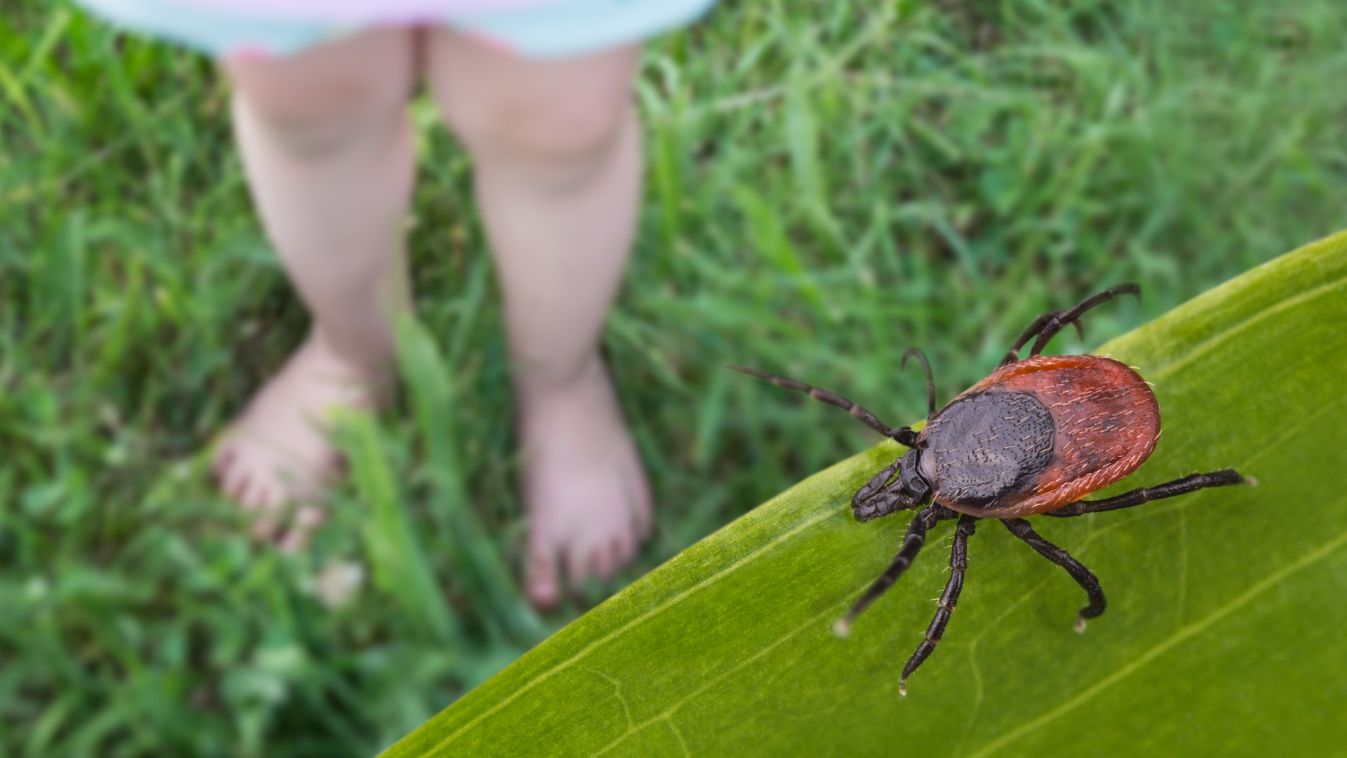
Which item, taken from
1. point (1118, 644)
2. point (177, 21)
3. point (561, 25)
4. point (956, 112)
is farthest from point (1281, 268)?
point (956, 112)

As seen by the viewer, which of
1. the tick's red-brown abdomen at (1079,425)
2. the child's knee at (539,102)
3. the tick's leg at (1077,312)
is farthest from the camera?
the child's knee at (539,102)

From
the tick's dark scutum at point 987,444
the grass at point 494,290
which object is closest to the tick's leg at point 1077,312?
the tick's dark scutum at point 987,444

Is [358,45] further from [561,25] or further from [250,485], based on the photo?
[250,485]

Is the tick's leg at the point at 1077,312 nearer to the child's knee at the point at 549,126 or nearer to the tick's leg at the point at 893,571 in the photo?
the tick's leg at the point at 893,571

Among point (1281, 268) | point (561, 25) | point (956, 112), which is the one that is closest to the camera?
point (1281, 268)

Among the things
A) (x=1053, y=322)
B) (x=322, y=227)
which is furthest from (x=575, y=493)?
(x=1053, y=322)

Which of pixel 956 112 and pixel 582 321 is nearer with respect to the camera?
pixel 582 321

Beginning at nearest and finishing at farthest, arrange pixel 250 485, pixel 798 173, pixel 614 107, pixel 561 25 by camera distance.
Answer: pixel 561 25 < pixel 614 107 < pixel 250 485 < pixel 798 173
